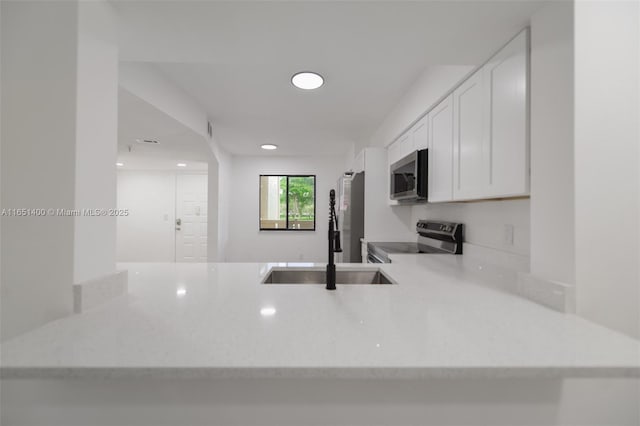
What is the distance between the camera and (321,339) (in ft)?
2.38

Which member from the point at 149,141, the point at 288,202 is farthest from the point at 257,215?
the point at 149,141

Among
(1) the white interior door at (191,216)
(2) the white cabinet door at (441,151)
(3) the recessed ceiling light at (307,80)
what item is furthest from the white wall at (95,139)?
(1) the white interior door at (191,216)

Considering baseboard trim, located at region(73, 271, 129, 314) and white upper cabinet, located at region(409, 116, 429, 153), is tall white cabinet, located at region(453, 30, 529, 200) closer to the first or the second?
white upper cabinet, located at region(409, 116, 429, 153)

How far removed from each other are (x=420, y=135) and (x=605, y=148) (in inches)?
57.5

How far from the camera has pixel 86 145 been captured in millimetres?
942

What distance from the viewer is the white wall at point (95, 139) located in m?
0.93

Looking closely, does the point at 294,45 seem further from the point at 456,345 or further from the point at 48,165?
the point at 456,345

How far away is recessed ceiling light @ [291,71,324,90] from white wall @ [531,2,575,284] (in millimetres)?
1489

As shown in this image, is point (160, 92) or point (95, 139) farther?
point (160, 92)

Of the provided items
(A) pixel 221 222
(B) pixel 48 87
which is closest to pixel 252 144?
(A) pixel 221 222

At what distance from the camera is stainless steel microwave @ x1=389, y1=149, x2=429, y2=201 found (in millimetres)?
2193

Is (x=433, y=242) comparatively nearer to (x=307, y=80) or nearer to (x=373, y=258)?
(x=373, y=258)

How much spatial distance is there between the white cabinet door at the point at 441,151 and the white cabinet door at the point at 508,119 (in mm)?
408

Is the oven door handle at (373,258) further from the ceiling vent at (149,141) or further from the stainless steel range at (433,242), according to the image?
the ceiling vent at (149,141)
